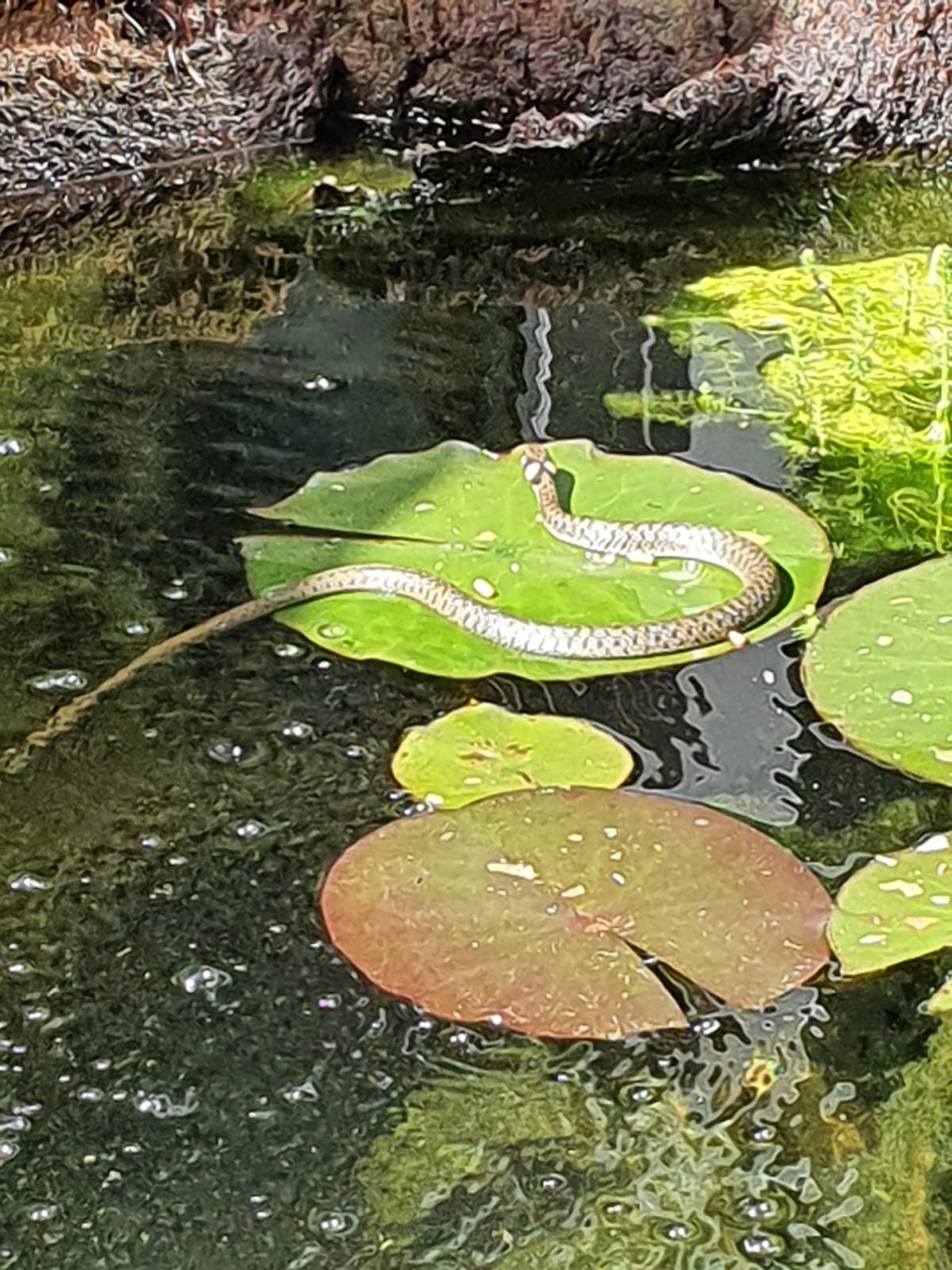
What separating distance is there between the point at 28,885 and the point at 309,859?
466 millimetres

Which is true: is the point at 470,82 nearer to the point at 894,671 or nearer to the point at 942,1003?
the point at 894,671

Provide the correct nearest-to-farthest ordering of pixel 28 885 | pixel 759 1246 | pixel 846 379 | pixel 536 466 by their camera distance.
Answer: pixel 759 1246, pixel 28 885, pixel 536 466, pixel 846 379

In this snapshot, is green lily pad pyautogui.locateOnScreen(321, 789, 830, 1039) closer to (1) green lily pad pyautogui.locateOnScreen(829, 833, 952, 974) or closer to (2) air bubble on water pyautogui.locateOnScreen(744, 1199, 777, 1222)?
(1) green lily pad pyautogui.locateOnScreen(829, 833, 952, 974)

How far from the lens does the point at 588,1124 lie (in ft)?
7.50

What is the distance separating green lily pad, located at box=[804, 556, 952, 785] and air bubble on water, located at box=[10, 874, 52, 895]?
141 centimetres

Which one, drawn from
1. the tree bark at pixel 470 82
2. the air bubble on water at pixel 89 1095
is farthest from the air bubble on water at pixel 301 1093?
the tree bark at pixel 470 82

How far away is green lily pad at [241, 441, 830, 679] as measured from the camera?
3227 mm

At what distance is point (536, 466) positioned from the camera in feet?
11.9

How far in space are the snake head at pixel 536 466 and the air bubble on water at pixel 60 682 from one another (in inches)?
42.2

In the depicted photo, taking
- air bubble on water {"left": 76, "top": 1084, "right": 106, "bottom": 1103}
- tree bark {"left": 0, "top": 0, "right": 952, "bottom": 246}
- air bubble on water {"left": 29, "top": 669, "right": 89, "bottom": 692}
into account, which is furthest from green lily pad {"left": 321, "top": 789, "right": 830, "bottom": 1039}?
tree bark {"left": 0, "top": 0, "right": 952, "bottom": 246}

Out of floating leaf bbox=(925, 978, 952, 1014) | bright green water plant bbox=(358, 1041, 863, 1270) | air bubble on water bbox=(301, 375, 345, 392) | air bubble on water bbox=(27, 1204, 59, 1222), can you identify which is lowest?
air bubble on water bbox=(27, 1204, 59, 1222)

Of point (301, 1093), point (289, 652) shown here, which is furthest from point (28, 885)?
point (289, 652)

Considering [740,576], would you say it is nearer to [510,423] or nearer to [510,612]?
[510,612]

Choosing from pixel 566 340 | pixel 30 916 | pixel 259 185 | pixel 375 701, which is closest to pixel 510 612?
pixel 375 701
